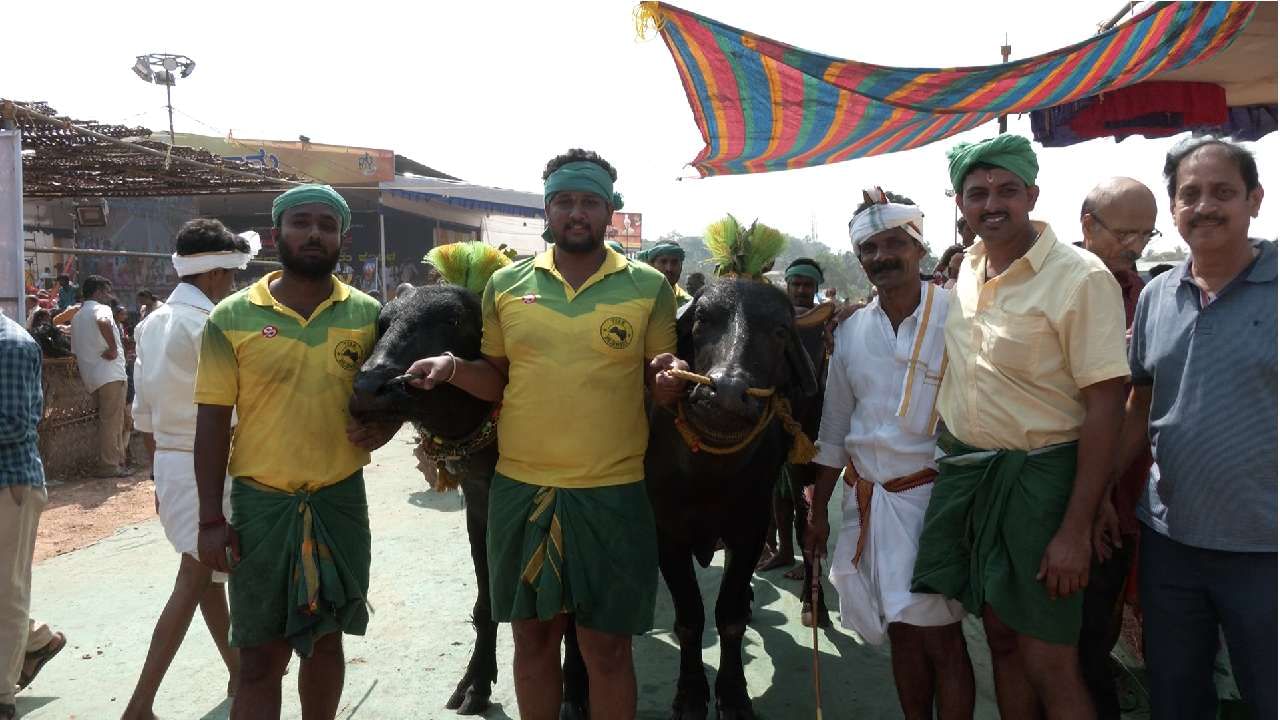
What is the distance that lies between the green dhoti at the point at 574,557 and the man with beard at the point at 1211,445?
5.68ft

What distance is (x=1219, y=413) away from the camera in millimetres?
2375

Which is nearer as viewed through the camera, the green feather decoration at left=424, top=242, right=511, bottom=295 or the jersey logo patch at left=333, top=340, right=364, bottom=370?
the jersey logo patch at left=333, top=340, right=364, bottom=370

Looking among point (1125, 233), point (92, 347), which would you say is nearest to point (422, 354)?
point (1125, 233)

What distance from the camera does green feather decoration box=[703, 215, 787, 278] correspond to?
424 centimetres

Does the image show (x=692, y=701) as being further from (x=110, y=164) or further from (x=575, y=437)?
(x=110, y=164)

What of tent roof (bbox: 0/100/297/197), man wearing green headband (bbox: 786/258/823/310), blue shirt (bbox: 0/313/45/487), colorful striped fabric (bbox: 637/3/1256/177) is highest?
tent roof (bbox: 0/100/297/197)

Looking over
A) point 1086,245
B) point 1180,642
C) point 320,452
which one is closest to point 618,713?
point 320,452

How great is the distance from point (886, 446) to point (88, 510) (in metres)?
8.68

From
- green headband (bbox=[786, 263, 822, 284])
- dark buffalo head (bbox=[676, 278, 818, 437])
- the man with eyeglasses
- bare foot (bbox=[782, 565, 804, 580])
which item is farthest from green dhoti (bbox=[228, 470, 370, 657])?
green headband (bbox=[786, 263, 822, 284])

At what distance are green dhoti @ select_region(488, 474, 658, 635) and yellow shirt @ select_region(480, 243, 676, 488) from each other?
0.24 feet

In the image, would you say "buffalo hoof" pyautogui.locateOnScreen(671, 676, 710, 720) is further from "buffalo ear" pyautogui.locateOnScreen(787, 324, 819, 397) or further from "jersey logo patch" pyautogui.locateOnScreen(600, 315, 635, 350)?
"jersey logo patch" pyautogui.locateOnScreen(600, 315, 635, 350)

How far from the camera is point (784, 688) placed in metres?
4.16

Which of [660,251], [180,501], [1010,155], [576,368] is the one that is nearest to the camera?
[1010,155]

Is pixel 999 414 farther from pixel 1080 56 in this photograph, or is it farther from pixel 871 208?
pixel 1080 56
